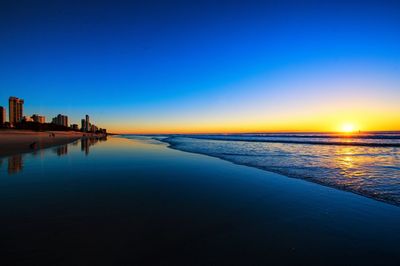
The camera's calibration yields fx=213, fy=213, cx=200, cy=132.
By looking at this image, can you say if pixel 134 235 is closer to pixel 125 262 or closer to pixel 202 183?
pixel 125 262

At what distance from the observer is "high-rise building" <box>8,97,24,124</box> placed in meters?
151

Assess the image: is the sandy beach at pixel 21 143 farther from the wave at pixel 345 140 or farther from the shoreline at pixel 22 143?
the wave at pixel 345 140

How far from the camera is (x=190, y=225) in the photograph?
489cm

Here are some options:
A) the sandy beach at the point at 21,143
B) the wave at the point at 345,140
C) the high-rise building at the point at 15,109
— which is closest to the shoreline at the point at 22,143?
the sandy beach at the point at 21,143

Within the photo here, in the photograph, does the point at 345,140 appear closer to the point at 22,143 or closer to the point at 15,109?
the point at 22,143

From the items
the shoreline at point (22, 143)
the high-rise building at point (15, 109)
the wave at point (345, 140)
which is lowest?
the wave at point (345, 140)

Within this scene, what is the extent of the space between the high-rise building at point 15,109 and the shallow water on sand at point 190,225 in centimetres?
18848

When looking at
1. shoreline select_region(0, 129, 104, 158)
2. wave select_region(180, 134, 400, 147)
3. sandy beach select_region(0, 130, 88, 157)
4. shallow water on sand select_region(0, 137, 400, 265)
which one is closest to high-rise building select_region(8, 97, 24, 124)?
shoreline select_region(0, 129, 104, 158)

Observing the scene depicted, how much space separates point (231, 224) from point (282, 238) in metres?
1.16

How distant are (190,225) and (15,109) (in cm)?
20192

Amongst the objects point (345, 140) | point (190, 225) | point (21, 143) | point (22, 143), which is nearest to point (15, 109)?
point (22, 143)

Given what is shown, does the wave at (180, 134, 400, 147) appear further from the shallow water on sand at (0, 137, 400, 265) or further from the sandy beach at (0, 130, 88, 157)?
the sandy beach at (0, 130, 88, 157)

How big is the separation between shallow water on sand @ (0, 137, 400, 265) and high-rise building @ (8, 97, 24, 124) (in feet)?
618

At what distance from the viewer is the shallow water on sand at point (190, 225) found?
11.9 ft
